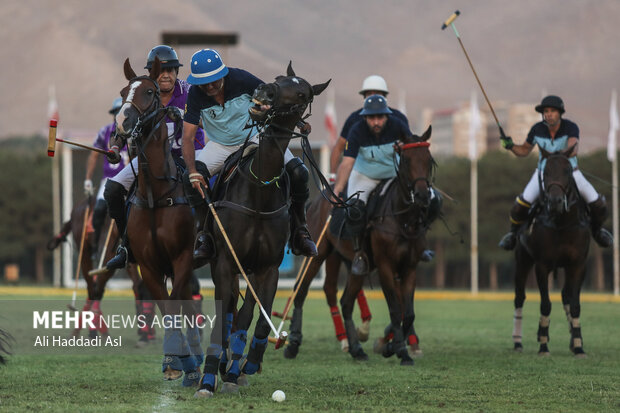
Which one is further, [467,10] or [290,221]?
[467,10]

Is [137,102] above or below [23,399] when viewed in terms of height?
above

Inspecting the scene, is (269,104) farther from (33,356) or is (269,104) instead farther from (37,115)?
(37,115)

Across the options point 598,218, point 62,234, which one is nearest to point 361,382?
point 598,218

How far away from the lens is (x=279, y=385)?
9.14 metres

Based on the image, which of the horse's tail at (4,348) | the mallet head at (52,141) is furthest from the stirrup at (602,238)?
the mallet head at (52,141)

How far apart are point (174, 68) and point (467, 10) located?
131898mm

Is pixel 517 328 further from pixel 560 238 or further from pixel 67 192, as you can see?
pixel 67 192

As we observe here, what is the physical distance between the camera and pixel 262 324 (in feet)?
28.4

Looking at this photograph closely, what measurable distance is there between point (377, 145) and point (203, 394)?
520 cm

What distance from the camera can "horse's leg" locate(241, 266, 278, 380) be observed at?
28.2 feet

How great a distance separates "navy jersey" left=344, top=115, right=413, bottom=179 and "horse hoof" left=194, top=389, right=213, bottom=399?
500 cm

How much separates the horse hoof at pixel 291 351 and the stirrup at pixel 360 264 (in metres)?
1.15

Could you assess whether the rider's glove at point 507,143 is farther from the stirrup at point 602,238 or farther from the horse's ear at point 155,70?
the horse's ear at point 155,70

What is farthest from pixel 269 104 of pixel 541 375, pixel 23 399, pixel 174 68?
pixel 541 375
